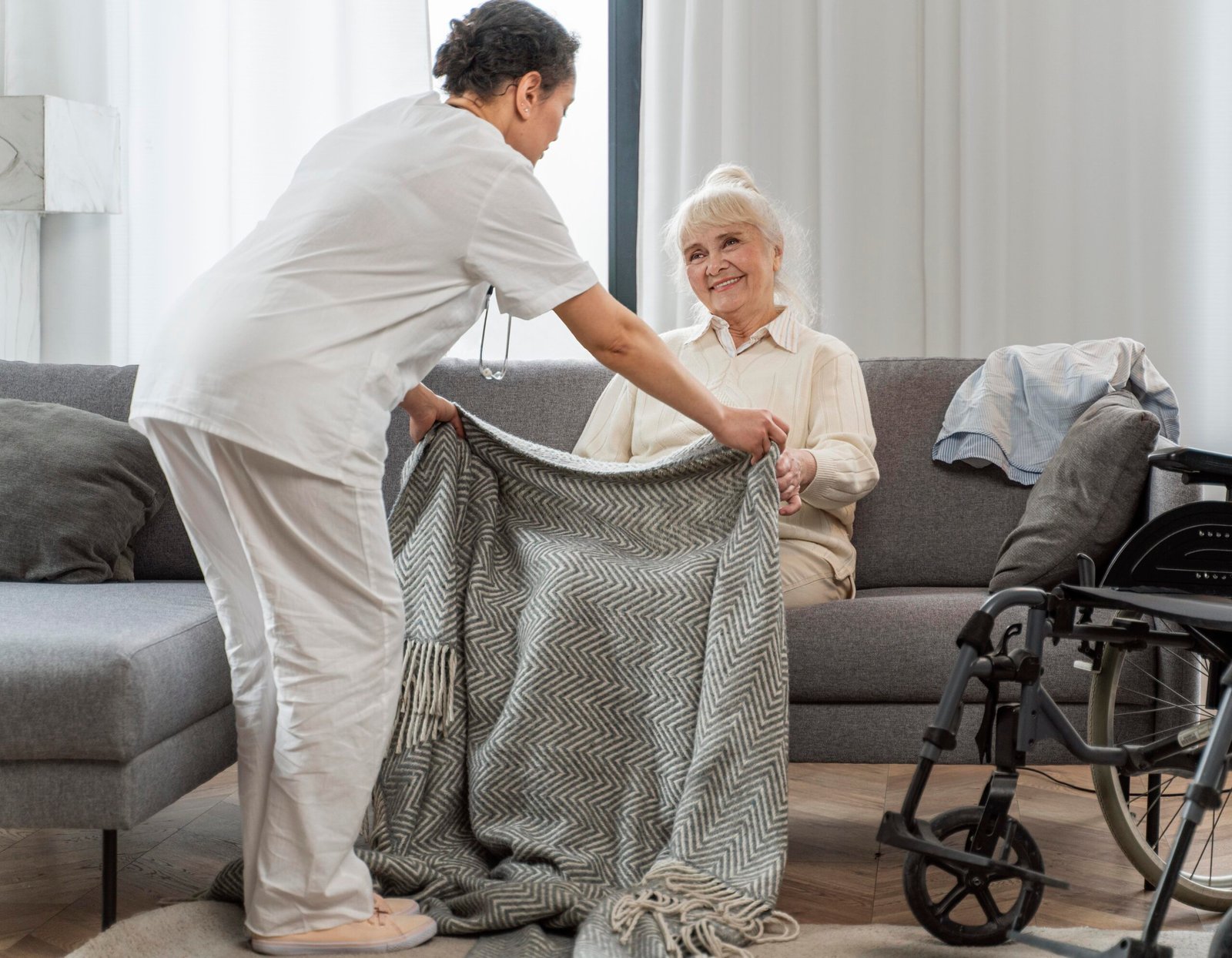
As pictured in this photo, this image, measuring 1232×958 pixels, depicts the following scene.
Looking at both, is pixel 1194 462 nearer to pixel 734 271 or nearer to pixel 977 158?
pixel 734 271

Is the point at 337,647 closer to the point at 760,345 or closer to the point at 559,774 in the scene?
the point at 559,774

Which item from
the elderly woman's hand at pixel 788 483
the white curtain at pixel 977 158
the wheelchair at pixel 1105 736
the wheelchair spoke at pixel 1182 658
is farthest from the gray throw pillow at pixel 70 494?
the wheelchair spoke at pixel 1182 658

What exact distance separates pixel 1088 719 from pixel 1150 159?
1.78 metres

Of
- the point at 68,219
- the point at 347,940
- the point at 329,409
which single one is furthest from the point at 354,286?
the point at 68,219

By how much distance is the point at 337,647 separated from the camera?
63.1 inches

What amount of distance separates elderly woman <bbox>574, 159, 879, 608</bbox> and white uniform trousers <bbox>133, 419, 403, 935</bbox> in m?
0.85

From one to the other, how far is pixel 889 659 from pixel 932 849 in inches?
Answer: 22.5

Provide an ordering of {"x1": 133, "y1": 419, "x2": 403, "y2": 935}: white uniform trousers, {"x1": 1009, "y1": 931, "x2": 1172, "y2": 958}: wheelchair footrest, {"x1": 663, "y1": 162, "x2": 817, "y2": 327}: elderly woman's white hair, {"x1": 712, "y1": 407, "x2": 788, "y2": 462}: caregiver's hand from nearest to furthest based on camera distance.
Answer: {"x1": 1009, "y1": 931, "x2": 1172, "y2": 958}: wheelchair footrest, {"x1": 133, "y1": 419, "x2": 403, "y2": 935}: white uniform trousers, {"x1": 712, "y1": 407, "x2": 788, "y2": 462}: caregiver's hand, {"x1": 663, "y1": 162, "x2": 817, "y2": 327}: elderly woman's white hair

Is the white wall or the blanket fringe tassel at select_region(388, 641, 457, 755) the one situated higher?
the white wall

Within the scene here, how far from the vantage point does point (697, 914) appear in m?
1.65

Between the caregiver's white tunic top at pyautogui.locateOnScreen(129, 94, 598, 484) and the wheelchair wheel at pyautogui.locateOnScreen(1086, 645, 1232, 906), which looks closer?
the caregiver's white tunic top at pyautogui.locateOnScreen(129, 94, 598, 484)

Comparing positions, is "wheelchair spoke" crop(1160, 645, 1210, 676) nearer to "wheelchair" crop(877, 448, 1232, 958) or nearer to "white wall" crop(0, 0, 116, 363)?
"wheelchair" crop(877, 448, 1232, 958)

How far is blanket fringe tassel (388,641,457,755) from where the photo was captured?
6.16 ft

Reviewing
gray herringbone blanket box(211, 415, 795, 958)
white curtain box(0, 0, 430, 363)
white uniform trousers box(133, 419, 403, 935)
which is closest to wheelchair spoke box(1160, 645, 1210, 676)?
gray herringbone blanket box(211, 415, 795, 958)
